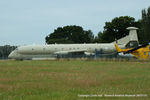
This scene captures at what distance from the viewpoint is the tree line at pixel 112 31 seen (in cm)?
5728

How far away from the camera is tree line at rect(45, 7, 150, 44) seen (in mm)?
57281

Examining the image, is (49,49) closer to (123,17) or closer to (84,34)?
(123,17)

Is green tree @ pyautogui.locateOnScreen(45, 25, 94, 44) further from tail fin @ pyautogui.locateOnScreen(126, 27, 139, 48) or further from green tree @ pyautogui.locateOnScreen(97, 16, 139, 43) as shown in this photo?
tail fin @ pyautogui.locateOnScreen(126, 27, 139, 48)

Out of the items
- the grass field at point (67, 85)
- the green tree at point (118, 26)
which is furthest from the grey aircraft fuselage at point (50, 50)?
the grass field at point (67, 85)

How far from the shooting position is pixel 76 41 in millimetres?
109000

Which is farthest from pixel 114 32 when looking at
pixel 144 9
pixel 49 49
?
pixel 49 49

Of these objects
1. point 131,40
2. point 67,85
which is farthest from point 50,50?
point 67,85

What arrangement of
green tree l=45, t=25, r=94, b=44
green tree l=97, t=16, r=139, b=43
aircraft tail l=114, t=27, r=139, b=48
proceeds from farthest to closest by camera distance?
green tree l=45, t=25, r=94, b=44 < green tree l=97, t=16, r=139, b=43 < aircraft tail l=114, t=27, r=139, b=48

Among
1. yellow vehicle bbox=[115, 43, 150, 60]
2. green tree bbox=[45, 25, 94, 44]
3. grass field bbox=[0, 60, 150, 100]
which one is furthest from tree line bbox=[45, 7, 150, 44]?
grass field bbox=[0, 60, 150, 100]

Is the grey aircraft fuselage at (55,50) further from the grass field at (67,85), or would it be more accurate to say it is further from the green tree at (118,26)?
the grass field at (67,85)

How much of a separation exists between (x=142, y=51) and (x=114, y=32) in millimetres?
41440

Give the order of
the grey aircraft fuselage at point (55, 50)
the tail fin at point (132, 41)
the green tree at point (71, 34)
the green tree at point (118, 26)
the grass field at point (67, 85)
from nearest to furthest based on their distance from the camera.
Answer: the grass field at point (67, 85) → the tail fin at point (132, 41) → the grey aircraft fuselage at point (55, 50) → the green tree at point (118, 26) → the green tree at point (71, 34)

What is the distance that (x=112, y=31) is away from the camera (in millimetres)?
81812

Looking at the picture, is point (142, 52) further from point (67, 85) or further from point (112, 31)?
point (112, 31)
